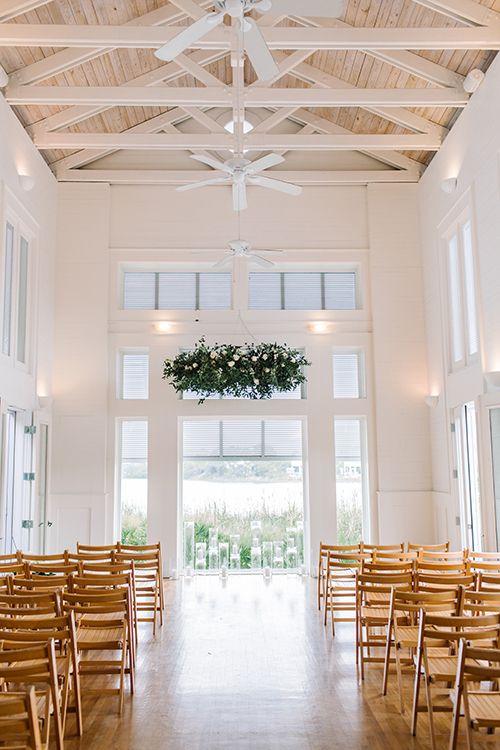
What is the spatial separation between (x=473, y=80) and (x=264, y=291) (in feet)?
14.6

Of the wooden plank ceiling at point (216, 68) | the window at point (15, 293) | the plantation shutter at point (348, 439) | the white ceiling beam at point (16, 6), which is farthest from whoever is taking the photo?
the plantation shutter at point (348, 439)

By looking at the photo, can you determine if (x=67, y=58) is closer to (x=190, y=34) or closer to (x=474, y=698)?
(x=190, y=34)

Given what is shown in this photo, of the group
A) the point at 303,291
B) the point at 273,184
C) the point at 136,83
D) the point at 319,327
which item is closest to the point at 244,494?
the point at 319,327

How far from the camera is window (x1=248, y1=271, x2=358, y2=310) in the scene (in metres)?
11.2

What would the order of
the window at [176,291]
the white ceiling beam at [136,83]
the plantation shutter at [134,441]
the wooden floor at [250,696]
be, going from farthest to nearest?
the window at [176,291] < the plantation shutter at [134,441] < the white ceiling beam at [136,83] < the wooden floor at [250,696]

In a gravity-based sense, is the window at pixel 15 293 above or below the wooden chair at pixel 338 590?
above

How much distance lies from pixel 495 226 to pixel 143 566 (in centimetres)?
556

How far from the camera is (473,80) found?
27.4 feet

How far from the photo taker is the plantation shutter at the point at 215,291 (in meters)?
11.1

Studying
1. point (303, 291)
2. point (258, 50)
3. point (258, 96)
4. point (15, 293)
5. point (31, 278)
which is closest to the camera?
point (258, 50)

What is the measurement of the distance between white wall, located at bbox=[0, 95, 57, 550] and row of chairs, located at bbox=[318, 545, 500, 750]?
189 inches

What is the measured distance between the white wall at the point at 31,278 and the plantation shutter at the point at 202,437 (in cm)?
219

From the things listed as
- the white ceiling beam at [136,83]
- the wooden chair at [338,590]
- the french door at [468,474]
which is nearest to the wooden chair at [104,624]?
the wooden chair at [338,590]

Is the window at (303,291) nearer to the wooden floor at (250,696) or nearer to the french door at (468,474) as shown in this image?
the french door at (468,474)
